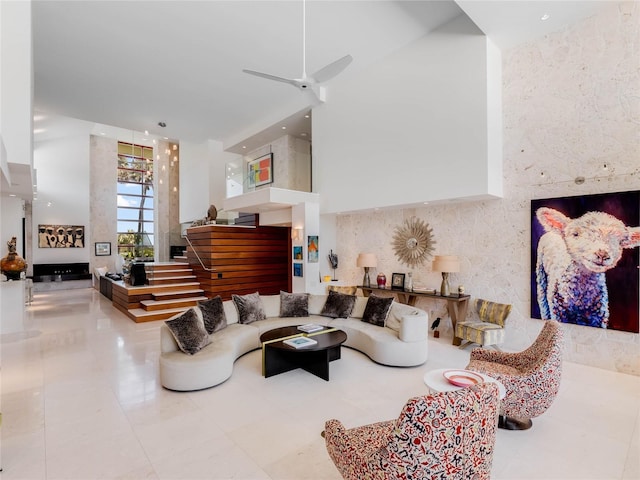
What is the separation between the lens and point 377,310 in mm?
5301

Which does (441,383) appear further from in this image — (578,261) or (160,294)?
(160,294)

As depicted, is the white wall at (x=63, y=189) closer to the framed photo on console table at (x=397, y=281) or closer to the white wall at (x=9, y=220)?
the white wall at (x=9, y=220)

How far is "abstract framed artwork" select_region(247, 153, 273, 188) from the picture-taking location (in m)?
10.2

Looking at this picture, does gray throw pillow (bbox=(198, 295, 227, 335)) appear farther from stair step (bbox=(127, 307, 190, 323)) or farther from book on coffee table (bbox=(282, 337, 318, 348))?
stair step (bbox=(127, 307, 190, 323))

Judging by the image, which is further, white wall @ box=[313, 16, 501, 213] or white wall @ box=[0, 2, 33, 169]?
white wall @ box=[313, 16, 501, 213]

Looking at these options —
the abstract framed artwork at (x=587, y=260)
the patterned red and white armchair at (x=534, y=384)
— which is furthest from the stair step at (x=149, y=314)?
the abstract framed artwork at (x=587, y=260)

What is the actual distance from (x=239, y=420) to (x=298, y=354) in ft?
4.32

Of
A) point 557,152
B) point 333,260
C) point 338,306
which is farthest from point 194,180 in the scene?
point 557,152

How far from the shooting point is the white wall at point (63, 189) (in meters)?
12.5

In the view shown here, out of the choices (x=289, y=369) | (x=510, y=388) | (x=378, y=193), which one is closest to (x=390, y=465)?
(x=510, y=388)

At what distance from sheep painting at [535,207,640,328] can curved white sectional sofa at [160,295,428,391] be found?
1.98 m

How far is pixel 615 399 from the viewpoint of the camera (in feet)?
11.6

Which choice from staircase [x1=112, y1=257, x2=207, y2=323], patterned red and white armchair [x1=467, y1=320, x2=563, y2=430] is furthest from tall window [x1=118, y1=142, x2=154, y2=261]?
patterned red and white armchair [x1=467, y1=320, x2=563, y2=430]

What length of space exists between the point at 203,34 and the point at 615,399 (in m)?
7.90
